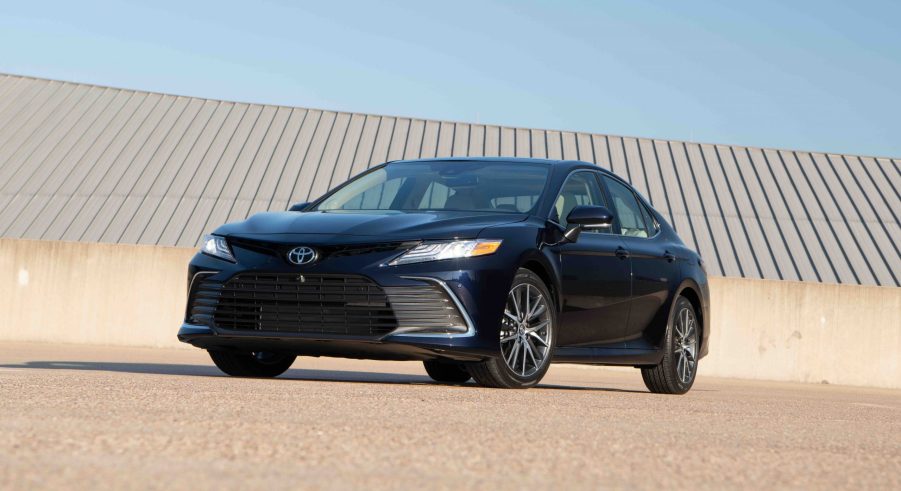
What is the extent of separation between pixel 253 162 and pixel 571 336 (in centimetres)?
1930

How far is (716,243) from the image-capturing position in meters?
23.9

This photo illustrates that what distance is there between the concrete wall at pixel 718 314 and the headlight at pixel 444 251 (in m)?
11.7

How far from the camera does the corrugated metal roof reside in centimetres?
2375

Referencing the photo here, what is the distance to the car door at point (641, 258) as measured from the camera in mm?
9422

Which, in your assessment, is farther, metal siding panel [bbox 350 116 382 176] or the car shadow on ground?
metal siding panel [bbox 350 116 382 176]

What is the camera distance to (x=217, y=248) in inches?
324

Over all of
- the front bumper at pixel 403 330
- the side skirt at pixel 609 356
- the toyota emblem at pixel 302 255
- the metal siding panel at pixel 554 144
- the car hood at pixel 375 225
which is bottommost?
the side skirt at pixel 609 356

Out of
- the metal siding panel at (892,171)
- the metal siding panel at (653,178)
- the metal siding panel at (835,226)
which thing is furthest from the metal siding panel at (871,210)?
the metal siding panel at (653,178)

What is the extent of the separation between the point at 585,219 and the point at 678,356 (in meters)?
1.96

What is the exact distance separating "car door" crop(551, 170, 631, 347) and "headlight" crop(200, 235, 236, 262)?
6.61 feet

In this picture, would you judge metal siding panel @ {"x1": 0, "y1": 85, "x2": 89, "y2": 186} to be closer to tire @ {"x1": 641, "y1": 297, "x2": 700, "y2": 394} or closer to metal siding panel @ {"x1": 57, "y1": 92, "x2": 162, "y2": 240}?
metal siding panel @ {"x1": 57, "y1": 92, "x2": 162, "y2": 240}

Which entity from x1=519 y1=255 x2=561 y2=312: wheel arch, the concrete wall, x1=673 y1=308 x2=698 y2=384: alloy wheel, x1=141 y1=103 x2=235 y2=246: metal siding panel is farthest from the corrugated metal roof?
x1=519 y1=255 x2=561 y2=312: wheel arch

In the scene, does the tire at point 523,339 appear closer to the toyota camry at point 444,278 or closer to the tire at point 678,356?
the toyota camry at point 444,278

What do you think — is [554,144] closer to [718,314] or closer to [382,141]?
[382,141]
